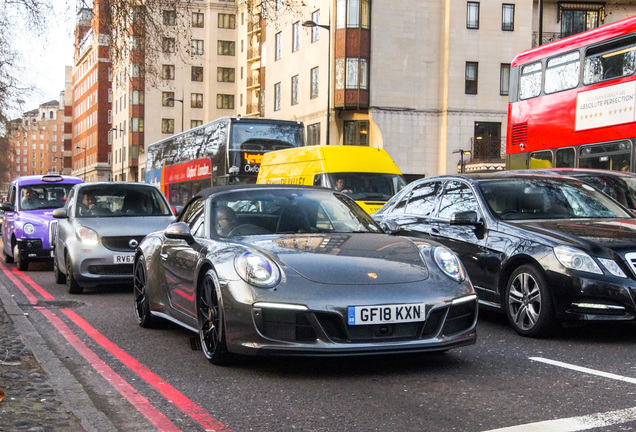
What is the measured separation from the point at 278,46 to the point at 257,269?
48205mm

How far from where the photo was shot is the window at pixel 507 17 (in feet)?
145

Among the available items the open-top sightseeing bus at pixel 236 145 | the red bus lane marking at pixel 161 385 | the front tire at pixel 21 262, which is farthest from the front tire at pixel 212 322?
the open-top sightseeing bus at pixel 236 145

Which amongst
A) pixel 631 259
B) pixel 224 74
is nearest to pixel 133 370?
pixel 631 259

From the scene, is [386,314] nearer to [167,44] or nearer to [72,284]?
[72,284]

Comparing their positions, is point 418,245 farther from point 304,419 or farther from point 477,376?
point 304,419

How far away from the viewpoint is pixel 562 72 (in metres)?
16.4

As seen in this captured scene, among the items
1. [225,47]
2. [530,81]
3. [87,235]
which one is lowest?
[87,235]

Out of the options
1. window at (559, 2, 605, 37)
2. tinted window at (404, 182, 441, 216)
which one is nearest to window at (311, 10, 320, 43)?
window at (559, 2, 605, 37)

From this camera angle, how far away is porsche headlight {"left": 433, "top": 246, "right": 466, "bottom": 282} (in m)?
5.82

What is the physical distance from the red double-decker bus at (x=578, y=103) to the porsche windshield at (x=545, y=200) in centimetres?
593

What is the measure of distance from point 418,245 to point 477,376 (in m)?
1.11

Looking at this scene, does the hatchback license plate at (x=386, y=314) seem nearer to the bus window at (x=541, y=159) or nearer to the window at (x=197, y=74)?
the bus window at (x=541, y=159)

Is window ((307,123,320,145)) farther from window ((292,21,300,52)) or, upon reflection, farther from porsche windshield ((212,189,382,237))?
porsche windshield ((212,189,382,237))

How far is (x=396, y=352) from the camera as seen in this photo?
535cm
